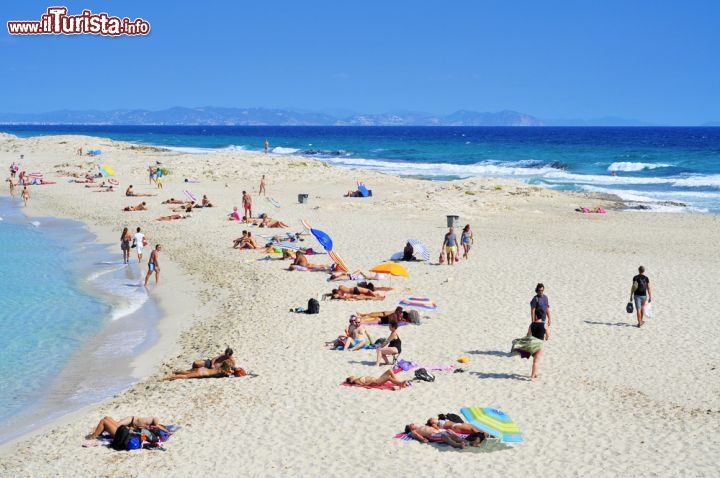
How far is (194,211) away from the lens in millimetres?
30031

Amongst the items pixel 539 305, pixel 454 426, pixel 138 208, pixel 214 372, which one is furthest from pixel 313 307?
pixel 138 208

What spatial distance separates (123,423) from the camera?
9.69m

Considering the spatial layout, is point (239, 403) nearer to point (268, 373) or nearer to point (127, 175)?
point (268, 373)

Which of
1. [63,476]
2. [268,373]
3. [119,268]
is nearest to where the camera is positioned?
[63,476]

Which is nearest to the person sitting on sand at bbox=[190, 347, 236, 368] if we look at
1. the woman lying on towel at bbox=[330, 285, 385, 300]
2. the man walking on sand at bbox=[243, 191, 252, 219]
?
the woman lying on towel at bbox=[330, 285, 385, 300]

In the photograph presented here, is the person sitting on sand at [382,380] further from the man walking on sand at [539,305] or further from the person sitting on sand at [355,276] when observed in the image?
the person sitting on sand at [355,276]

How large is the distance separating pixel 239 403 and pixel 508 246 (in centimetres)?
1399

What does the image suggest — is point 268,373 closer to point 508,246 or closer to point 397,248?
point 397,248

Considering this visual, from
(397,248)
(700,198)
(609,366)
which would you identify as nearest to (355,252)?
(397,248)

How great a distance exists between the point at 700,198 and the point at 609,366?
29.7m

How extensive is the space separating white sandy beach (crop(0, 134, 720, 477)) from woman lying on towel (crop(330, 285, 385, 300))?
1.08 ft

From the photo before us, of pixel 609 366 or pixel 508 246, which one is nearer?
pixel 609 366

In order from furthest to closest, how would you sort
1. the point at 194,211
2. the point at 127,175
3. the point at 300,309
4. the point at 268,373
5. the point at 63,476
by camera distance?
1. the point at 127,175
2. the point at 194,211
3. the point at 300,309
4. the point at 268,373
5. the point at 63,476

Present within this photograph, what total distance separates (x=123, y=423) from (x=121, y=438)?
0.44m
